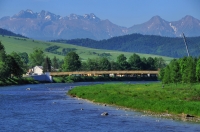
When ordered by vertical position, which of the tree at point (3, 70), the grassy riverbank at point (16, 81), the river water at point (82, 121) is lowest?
the river water at point (82, 121)

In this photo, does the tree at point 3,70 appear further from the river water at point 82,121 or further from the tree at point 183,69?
the river water at point 82,121

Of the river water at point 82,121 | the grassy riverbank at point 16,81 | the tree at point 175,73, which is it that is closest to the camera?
the river water at point 82,121

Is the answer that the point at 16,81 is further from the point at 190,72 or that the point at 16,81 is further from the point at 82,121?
the point at 82,121

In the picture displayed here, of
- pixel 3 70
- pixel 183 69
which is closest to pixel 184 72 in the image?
pixel 183 69

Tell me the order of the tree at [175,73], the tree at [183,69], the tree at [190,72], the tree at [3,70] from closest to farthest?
the tree at [190,72] < the tree at [183,69] < the tree at [175,73] < the tree at [3,70]

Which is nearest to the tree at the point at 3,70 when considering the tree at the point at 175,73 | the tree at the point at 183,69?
the tree at the point at 175,73

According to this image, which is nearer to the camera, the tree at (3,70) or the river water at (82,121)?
the river water at (82,121)

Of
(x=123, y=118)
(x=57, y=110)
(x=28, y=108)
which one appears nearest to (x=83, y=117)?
(x=123, y=118)

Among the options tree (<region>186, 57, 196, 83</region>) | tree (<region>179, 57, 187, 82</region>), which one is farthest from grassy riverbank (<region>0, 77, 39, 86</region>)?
tree (<region>186, 57, 196, 83</region>)

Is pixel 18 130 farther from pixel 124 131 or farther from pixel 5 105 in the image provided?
pixel 5 105

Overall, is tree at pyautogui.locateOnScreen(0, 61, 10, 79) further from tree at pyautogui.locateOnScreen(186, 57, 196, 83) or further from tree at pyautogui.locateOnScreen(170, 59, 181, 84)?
tree at pyautogui.locateOnScreen(186, 57, 196, 83)

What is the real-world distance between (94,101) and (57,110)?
15.1m

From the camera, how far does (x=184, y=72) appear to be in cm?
9769

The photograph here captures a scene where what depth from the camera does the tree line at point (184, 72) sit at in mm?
94938
